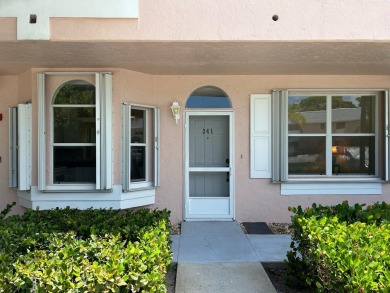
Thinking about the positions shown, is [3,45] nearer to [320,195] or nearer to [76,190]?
[76,190]

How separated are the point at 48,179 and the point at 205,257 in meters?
3.40

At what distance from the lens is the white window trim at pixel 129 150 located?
6.88 m

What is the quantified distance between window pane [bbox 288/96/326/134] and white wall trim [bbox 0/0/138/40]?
4.07m

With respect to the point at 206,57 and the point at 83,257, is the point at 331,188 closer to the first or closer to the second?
the point at 206,57

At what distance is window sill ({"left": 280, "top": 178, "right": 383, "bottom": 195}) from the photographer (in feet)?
24.5

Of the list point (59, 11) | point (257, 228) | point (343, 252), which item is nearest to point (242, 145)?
point (257, 228)

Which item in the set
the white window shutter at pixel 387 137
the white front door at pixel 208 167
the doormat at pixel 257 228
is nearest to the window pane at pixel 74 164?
the white front door at pixel 208 167

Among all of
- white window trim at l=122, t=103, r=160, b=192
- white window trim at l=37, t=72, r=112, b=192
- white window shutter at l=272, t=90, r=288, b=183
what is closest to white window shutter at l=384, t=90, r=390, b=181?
white window shutter at l=272, t=90, r=288, b=183

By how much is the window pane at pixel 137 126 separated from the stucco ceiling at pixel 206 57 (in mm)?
853

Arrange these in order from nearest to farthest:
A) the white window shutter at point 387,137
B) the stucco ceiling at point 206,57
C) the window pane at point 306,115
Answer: the stucco ceiling at point 206,57 → the white window shutter at point 387,137 → the window pane at point 306,115

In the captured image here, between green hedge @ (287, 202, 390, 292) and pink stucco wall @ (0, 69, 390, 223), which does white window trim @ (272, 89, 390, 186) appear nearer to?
pink stucco wall @ (0, 69, 390, 223)

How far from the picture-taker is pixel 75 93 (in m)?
6.93

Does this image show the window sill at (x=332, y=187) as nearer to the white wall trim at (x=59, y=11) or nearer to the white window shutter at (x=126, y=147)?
the white window shutter at (x=126, y=147)

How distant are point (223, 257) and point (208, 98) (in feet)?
11.1
